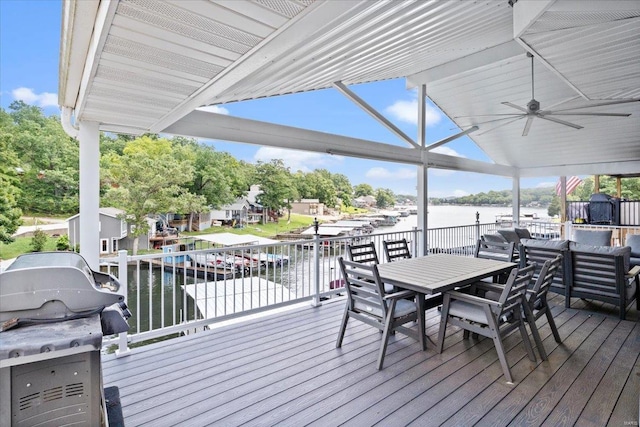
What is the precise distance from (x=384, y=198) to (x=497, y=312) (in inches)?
309

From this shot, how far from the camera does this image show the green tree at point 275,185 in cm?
1001

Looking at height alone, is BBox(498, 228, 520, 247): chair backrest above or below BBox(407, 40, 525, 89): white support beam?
below

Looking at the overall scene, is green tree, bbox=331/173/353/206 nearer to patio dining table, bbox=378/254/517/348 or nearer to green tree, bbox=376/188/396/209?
green tree, bbox=376/188/396/209

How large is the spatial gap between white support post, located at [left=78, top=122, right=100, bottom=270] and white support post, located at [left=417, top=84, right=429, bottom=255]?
552cm

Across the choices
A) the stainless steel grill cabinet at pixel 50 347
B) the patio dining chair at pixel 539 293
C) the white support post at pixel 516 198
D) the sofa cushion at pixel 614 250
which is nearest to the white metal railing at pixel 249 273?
the white support post at pixel 516 198

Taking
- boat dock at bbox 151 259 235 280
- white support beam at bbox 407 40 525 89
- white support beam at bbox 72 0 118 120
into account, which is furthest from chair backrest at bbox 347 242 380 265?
white support beam at bbox 407 40 525 89

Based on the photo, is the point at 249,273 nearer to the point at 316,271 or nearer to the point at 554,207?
the point at 316,271

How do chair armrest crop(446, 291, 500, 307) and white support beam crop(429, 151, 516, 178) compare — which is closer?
chair armrest crop(446, 291, 500, 307)

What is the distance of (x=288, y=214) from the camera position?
30.4 ft

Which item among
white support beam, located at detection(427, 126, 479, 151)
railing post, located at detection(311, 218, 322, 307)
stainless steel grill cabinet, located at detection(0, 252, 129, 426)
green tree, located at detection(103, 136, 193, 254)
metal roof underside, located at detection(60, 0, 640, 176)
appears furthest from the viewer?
green tree, located at detection(103, 136, 193, 254)

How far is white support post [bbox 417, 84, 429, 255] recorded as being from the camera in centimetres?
655

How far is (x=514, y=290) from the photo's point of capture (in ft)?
8.66

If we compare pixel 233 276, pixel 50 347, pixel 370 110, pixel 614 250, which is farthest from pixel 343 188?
pixel 50 347

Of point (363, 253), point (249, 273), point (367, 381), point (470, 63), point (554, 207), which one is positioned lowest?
point (249, 273)
